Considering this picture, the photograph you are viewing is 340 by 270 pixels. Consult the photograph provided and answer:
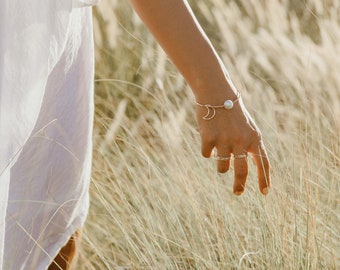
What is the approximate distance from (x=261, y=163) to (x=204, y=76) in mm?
172

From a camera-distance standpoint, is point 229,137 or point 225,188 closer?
point 229,137

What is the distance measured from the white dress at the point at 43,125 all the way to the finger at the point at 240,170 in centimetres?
33

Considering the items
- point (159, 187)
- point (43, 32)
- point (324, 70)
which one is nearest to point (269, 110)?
point (324, 70)

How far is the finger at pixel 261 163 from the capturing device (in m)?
1.38

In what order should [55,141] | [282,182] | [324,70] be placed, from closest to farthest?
[55,141]
[282,182]
[324,70]

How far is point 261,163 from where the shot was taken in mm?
1401

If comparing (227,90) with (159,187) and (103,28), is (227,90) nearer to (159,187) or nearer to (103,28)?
(159,187)

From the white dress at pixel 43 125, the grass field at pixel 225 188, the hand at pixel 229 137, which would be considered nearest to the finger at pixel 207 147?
the hand at pixel 229 137

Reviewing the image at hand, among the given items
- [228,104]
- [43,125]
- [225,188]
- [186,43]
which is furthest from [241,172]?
[225,188]

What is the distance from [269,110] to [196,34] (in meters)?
1.29

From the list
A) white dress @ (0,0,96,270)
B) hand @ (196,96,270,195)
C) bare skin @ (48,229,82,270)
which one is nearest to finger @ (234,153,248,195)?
hand @ (196,96,270,195)

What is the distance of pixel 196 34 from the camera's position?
137cm

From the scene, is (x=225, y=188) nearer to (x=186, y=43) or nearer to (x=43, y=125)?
(x=43, y=125)

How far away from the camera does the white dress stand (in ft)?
4.37
